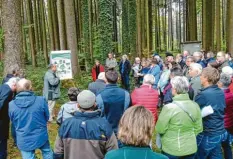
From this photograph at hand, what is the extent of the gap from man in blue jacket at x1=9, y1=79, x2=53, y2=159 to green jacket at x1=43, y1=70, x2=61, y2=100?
3.49 meters

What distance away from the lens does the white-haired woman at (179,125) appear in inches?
166

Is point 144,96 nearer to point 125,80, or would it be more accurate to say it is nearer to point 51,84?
point 51,84

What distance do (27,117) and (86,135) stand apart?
181cm

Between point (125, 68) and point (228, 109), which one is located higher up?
point (125, 68)

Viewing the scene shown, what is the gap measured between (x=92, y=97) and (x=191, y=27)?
674 inches

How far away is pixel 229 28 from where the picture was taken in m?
15.9

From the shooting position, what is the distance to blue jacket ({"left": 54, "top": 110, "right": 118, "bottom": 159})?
3.46 metres

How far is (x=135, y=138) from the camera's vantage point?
2.55 m

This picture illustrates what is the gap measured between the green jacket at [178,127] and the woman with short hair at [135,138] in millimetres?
1620

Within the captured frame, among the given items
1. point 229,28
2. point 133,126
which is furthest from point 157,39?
point 133,126

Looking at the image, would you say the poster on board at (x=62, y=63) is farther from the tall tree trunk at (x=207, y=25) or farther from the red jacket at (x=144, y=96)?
the tall tree trunk at (x=207, y=25)

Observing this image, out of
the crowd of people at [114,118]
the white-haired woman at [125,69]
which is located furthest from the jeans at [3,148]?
the white-haired woman at [125,69]

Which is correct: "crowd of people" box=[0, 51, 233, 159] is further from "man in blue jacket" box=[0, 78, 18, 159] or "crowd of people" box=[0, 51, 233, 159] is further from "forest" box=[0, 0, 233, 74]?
"forest" box=[0, 0, 233, 74]

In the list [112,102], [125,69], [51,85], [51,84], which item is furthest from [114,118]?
[125,69]
